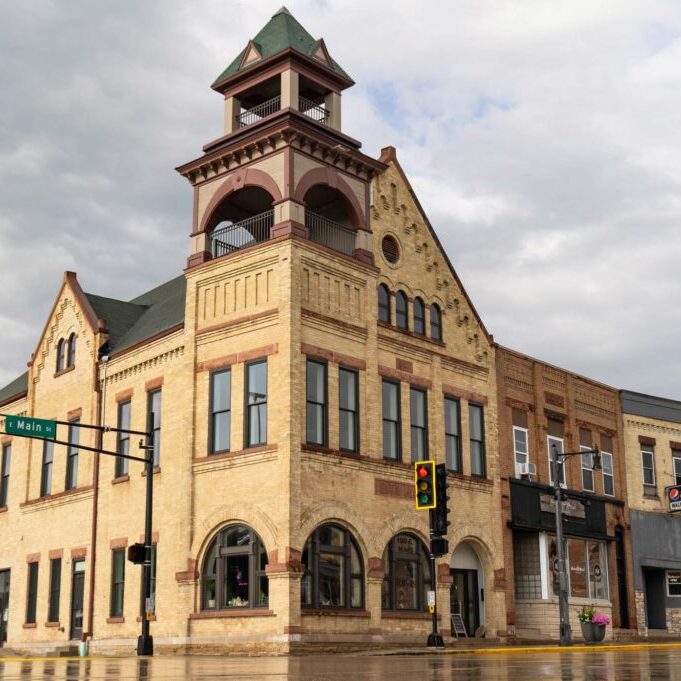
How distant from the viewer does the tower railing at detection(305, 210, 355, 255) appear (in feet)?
123

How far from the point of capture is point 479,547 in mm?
39000

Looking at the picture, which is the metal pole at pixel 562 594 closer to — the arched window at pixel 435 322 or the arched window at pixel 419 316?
the arched window at pixel 435 322

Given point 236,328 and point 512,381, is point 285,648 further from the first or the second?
point 512,381

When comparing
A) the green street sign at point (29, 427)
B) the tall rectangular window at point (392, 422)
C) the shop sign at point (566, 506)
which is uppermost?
the tall rectangular window at point (392, 422)

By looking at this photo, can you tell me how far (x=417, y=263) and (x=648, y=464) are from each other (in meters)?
17.4

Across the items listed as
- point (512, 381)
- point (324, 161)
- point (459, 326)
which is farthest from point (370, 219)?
point (512, 381)

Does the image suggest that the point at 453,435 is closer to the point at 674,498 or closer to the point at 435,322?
the point at 435,322

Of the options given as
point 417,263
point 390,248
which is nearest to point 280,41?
point 390,248

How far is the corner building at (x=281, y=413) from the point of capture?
32906 millimetres

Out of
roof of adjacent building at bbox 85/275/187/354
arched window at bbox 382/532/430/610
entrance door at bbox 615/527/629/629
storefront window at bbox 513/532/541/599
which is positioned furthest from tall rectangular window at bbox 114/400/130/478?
entrance door at bbox 615/527/629/629

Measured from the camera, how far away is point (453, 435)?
39188 millimetres

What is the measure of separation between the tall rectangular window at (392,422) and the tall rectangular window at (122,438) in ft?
31.3

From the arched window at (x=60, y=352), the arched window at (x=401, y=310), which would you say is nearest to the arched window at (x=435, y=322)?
the arched window at (x=401, y=310)

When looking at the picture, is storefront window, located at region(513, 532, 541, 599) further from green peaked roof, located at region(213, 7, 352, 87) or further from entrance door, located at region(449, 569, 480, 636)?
green peaked roof, located at region(213, 7, 352, 87)
